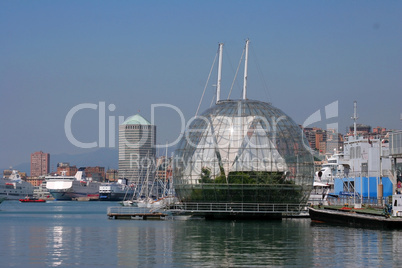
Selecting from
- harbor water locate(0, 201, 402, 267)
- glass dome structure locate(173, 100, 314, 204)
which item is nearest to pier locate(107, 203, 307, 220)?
glass dome structure locate(173, 100, 314, 204)

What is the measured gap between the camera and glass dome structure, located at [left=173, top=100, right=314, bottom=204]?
74.3 metres

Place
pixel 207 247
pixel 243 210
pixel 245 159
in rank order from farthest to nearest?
pixel 245 159
pixel 243 210
pixel 207 247

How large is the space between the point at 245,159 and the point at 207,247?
1176 inches

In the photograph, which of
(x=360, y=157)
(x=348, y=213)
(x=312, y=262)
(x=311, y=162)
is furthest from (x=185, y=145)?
(x=360, y=157)

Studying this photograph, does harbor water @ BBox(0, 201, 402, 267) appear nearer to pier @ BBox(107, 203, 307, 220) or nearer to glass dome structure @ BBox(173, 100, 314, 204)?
pier @ BBox(107, 203, 307, 220)

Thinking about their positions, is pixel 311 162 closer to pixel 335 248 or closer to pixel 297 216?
pixel 297 216

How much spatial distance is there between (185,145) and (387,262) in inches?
1723

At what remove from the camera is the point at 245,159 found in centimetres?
7444

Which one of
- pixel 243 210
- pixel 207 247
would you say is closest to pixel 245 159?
pixel 243 210

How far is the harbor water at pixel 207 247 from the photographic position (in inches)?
1471

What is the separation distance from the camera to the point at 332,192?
141 m

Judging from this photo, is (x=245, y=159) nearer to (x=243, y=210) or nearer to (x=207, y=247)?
(x=243, y=210)

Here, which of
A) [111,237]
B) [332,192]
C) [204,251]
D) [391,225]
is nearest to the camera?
[204,251]

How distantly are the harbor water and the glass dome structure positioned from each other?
980 cm
